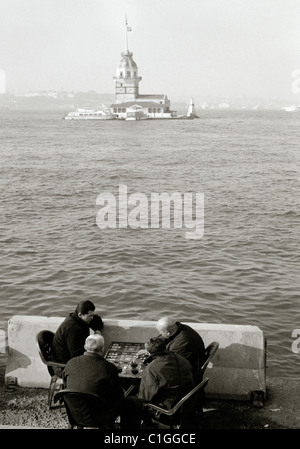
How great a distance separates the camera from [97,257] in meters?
→ 21.8

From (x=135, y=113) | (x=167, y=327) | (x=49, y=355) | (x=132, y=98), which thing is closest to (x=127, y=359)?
(x=167, y=327)

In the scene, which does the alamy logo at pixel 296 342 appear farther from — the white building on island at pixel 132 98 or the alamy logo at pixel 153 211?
the white building on island at pixel 132 98

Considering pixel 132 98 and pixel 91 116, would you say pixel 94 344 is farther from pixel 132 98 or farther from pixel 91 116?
pixel 132 98

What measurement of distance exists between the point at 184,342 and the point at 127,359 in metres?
0.78

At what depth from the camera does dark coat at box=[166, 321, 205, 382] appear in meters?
6.87

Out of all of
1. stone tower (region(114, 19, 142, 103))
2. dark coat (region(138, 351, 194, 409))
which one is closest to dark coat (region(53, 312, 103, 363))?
dark coat (region(138, 351, 194, 409))

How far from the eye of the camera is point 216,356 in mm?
7707

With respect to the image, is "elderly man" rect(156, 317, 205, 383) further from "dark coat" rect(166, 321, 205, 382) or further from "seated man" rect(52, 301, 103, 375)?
"seated man" rect(52, 301, 103, 375)

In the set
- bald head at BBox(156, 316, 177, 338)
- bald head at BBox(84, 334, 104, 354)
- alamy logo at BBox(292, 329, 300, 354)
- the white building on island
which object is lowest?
alamy logo at BBox(292, 329, 300, 354)

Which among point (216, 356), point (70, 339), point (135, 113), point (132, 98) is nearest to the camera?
point (70, 339)

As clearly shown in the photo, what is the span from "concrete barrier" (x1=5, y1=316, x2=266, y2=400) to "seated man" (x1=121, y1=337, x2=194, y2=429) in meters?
1.54
